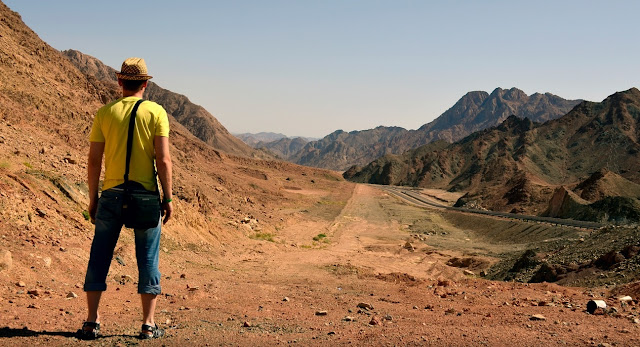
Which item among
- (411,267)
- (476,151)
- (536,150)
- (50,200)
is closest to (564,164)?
(536,150)

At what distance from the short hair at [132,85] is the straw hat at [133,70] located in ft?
0.12

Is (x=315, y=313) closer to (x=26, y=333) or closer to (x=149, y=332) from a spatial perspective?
(x=149, y=332)

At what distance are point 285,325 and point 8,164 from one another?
1031 cm

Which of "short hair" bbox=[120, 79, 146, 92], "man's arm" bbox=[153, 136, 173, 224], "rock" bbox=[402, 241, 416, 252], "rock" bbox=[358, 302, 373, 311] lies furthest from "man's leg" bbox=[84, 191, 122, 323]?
"rock" bbox=[402, 241, 416, 252]

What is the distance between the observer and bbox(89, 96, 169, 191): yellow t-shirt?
4.71 meters

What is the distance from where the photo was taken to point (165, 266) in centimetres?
1219

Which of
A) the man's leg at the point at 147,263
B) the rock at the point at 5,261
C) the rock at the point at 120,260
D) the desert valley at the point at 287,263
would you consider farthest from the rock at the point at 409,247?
the man's leg at the point at 147,263

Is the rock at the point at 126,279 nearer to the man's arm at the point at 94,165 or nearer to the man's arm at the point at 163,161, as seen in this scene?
the man's arm at the point at 94,165

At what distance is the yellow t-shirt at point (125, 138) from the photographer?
471cm

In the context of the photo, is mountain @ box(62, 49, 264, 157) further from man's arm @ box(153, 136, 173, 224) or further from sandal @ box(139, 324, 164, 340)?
man's arm @ box(153, 136, 173, 224)

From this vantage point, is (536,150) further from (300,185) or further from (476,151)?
(300,185)

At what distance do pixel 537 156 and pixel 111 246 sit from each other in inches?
4315

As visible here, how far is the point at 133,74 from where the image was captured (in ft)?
16.1

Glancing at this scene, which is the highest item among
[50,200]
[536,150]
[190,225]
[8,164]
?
[536,150]
